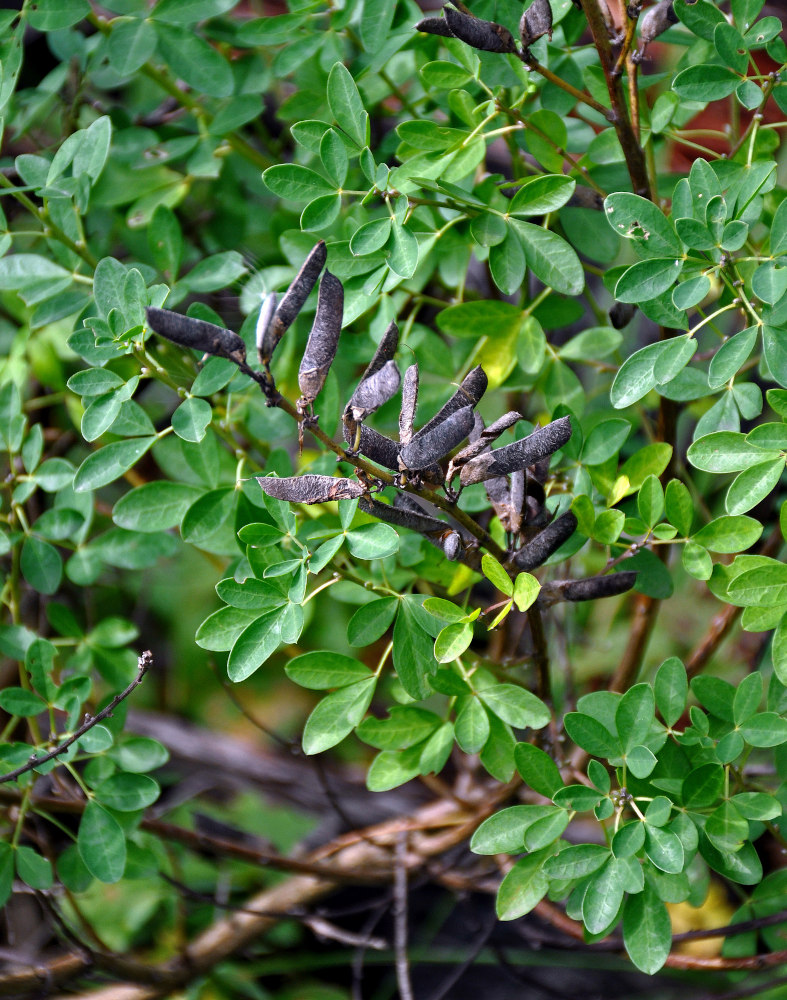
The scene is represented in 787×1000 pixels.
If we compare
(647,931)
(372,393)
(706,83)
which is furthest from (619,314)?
(647,931)

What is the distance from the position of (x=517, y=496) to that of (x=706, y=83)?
491 millimetres

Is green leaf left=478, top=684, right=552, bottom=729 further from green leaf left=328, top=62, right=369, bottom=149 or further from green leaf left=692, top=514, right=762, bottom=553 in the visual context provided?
green leaf left=328, top=62, right=369, bottom=149

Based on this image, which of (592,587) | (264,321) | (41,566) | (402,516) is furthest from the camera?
(41,566)

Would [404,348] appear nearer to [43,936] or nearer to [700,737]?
[700,737]

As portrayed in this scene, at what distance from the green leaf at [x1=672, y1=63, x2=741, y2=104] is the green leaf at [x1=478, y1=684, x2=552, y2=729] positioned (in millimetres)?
660

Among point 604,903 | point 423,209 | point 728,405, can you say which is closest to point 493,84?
point 423,209

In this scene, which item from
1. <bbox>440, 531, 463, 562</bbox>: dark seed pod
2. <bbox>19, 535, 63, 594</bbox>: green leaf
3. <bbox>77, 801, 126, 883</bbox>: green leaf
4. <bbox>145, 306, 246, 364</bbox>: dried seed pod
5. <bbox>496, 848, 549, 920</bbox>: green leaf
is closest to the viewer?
<bbox>145, 306, 246, 364</bbox>: dried seed pod

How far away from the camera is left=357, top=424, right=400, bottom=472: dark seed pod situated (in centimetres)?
71

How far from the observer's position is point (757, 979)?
146 centimetres

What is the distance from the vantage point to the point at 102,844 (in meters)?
1.05

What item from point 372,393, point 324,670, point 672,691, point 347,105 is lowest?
point 672,691

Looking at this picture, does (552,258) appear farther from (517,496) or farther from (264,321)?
(264,321)

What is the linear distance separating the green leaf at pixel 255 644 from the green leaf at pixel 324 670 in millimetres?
118

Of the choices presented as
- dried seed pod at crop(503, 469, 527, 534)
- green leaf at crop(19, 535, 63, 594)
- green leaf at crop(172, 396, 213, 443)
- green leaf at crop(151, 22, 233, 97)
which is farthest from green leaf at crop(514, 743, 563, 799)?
green leaf at crop(151, 22, 233, 97)
